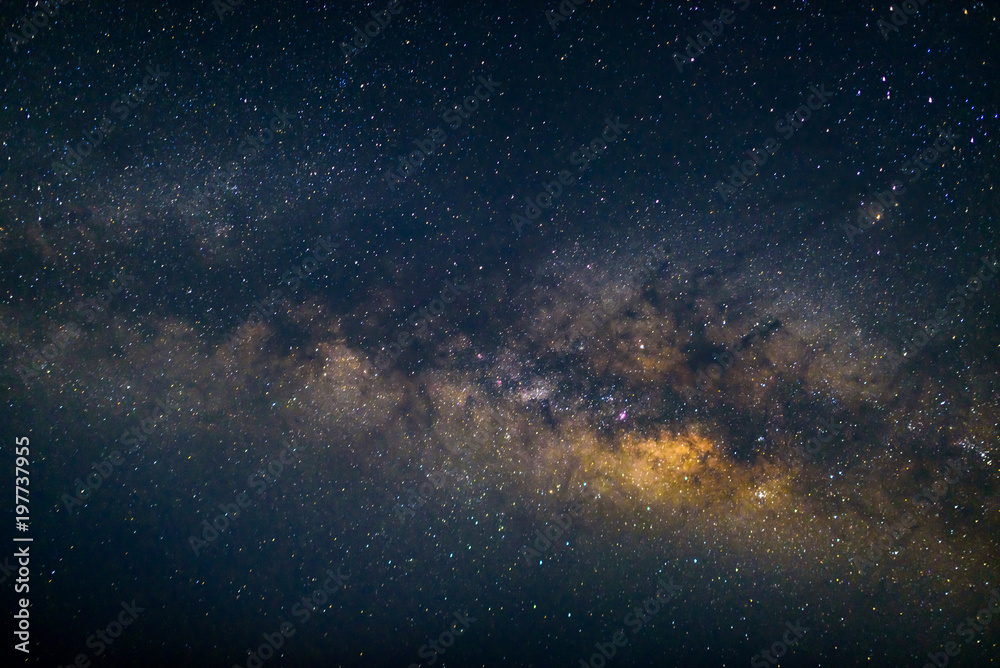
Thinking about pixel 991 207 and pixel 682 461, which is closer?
pixel 991 207

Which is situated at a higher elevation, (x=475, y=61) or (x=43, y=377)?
(x=475, y=61)

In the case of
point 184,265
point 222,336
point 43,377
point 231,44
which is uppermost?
point 231,44

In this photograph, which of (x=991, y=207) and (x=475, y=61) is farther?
(x=475, y=61)

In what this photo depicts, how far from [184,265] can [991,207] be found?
4.07 metres

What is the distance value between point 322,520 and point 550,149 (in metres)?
2.39

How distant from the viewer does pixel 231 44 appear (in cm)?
231

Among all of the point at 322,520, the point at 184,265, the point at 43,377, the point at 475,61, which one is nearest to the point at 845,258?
the point at 475,61

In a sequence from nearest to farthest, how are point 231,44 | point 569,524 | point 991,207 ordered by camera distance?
point 991,207 → point 231,44 → point 569,524

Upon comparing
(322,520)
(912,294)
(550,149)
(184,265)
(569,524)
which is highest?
(550,149)

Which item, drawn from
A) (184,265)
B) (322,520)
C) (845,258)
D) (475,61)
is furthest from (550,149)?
(322,520)

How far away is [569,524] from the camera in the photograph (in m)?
2.46

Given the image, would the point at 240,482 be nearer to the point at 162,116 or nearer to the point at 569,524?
the point at 569,524

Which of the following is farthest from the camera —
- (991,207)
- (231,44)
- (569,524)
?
(569,524)

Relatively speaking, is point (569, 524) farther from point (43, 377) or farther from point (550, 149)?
point (43, 377)
